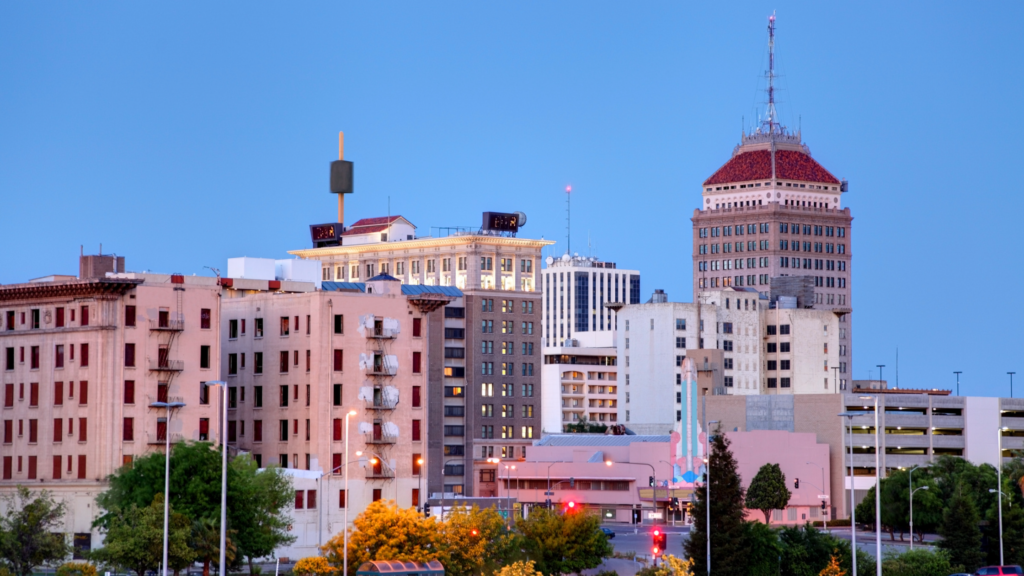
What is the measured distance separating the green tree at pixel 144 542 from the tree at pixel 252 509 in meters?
5.45

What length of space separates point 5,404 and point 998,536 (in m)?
86.1

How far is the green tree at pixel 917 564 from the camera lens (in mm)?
109875

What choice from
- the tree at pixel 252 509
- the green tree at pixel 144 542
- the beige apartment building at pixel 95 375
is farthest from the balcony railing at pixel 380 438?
the green tree at pixel 144 542

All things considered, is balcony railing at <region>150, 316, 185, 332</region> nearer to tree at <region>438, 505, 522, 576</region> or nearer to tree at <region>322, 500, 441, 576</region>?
tree at <region>438, 505, 522, 576</region>

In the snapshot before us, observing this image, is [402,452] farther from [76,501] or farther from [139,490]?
[139,490]

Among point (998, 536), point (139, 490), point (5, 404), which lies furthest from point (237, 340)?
point (998, 536)

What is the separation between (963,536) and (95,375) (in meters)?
73.2

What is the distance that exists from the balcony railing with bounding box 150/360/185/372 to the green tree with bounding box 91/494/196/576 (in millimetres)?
41383

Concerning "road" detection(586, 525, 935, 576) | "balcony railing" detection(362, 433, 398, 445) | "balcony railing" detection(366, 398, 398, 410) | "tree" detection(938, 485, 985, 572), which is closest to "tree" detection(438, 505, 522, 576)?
"road" detection(586, 525, 935, 576)

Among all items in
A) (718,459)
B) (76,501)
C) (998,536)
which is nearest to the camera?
(718,459)

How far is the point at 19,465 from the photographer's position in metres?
146

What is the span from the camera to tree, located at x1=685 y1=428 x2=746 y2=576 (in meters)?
110

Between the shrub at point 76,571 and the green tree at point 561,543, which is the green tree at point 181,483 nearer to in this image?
the shrub at point 76,571

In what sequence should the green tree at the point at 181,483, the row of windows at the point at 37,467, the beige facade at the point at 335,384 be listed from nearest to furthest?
the green tree at the point at 181,483, the row of windows at the point at 37,467, the beige facade at the point at 335,384
